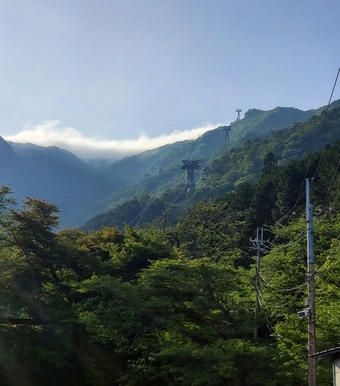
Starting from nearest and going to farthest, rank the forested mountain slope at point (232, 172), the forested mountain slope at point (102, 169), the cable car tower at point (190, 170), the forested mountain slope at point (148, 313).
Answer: the forested mountain slope at point (148, 313) < the forested mountain slope at point (232, 172) < the cable car tower at point (190, 170) < the forested mountain slope at point (102, 169)

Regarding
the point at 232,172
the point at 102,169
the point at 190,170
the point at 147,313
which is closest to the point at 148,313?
the point at 147,313

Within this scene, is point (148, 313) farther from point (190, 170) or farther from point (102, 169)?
point (102, 169)

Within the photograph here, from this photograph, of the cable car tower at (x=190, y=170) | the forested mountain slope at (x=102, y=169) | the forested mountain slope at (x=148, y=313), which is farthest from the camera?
the forested mountain slope at (x=102, y=169)

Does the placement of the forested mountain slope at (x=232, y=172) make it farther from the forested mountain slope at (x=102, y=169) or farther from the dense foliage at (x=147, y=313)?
the dense foliage at (x=147, y=313)

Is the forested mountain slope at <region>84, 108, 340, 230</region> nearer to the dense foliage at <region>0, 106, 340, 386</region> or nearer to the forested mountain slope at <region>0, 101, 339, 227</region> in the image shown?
the forested mountain slope at <region>0, 101, 339, 227</region>

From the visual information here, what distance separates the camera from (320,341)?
1411 cm

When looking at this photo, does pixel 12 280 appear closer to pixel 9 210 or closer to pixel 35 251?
pixel 35 251

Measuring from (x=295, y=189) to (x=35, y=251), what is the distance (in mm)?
23329

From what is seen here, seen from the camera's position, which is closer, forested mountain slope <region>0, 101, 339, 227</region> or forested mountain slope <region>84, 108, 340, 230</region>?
forested mountain slope <region>84, 108, 340, 230</region>

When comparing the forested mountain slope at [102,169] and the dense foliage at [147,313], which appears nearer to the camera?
the dense foliage at [147,313]

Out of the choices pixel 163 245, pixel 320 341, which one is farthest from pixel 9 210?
pixel 320 341

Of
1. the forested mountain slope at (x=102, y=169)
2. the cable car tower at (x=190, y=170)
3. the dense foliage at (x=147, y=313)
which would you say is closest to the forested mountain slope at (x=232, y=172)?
the cable car tower at (x=190, y=170)

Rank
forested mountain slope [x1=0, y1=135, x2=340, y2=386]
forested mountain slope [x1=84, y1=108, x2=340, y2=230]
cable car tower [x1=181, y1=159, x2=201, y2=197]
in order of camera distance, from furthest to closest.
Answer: cable car tower [x1=181, y1=159, x2=201, y2=197] < forested mountain slope [x1=84, y1=108, x2=340, y2=230] < forested mountain slope [x1=0, y1=135, x2=340, y2=386]

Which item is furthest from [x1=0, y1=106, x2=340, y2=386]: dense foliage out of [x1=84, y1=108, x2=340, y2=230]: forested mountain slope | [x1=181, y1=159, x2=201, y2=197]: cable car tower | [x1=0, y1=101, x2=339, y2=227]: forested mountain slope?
[x1=0, y1=101, x2=339, y2=227]: forested mountain slope
